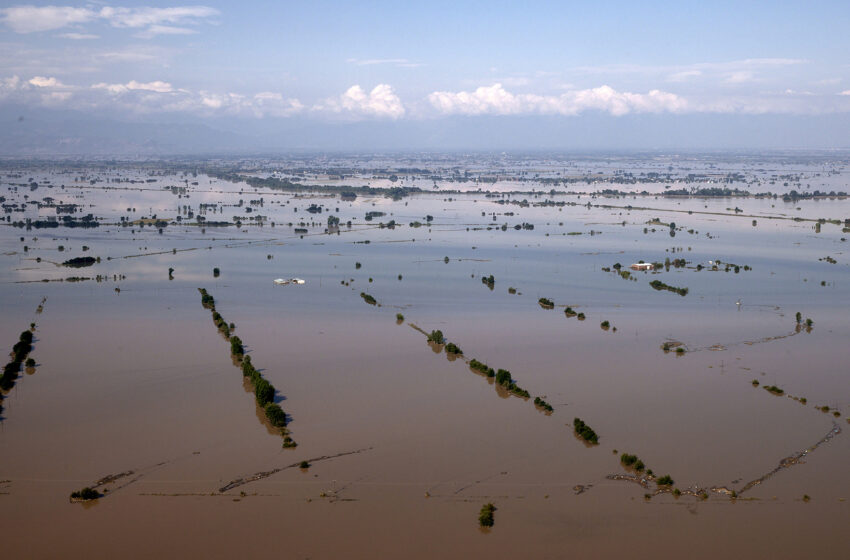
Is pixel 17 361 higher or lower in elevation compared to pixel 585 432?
higher

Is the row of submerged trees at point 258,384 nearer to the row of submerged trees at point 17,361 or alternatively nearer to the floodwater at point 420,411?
the floodwater at point 420,411

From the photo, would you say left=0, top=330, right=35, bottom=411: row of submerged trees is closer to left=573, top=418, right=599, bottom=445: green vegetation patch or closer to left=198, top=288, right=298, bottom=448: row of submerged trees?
left=198, top=288, right=298, bottom=448: row of submerged trees

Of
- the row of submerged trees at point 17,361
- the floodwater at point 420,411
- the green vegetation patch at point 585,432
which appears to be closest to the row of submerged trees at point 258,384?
the floodwater at point 420,411

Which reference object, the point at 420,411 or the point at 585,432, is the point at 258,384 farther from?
the point at 585,432

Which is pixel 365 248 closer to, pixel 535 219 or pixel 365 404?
pixel 535 219

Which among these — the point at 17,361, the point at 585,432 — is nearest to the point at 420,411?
the point at 585,432

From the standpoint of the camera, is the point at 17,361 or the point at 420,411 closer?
the point at 420,411

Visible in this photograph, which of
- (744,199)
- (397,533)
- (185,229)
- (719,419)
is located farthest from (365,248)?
(744,199)

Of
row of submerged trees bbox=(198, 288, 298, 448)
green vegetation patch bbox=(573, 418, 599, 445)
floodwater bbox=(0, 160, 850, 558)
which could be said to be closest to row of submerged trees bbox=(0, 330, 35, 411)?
floodwater bbox=(0, 160, 850, 558)
